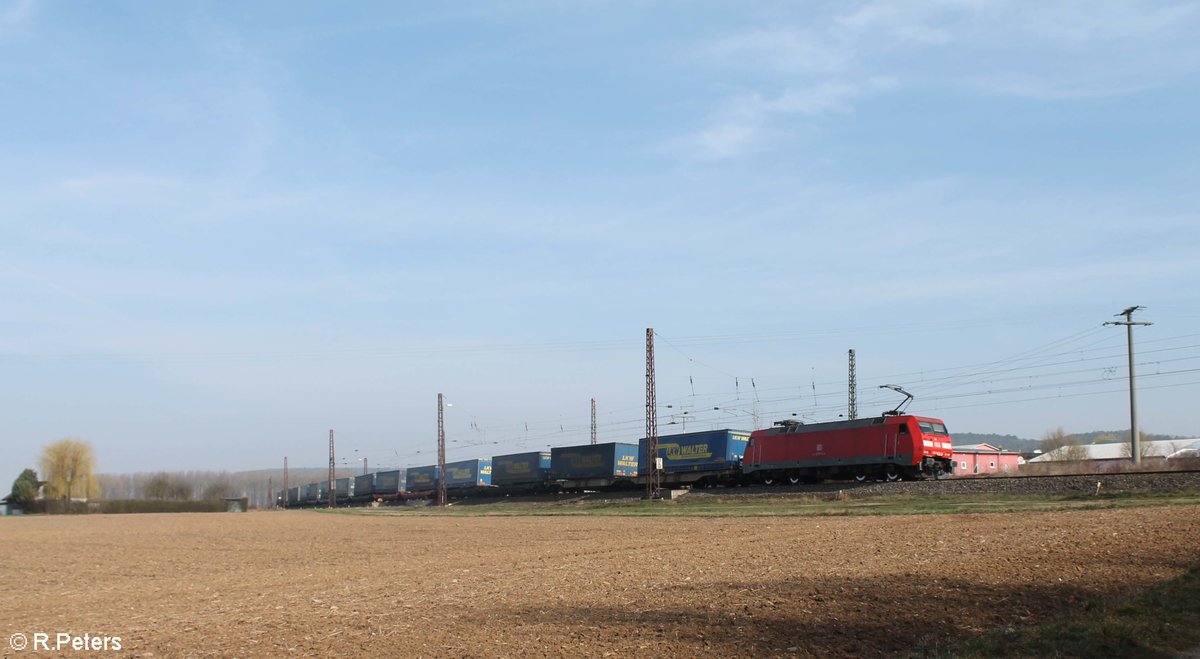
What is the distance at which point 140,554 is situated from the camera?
1223 inches

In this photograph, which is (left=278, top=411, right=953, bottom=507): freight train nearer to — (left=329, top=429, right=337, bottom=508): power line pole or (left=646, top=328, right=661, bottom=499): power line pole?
(left=646, top=328, right=661, bottom=499): power line pole

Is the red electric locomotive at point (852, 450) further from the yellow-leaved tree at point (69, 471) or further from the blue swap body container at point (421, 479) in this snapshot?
the yellow-leaved tree at point (69, 471)

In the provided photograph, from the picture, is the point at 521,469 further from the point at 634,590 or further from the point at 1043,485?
the point at 634,590

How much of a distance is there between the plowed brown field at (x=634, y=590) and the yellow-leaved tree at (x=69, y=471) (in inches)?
3934

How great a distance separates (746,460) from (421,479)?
1812 inches

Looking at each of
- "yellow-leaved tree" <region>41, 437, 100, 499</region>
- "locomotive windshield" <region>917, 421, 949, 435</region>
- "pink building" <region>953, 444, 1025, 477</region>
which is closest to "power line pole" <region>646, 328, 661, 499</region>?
"locomotive windshield" <region>917, 421, 949, 435</region>

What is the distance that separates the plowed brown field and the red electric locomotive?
17.6 meters

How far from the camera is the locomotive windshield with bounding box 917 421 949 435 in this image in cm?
4684

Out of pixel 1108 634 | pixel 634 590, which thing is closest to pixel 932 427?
pixel 634 590

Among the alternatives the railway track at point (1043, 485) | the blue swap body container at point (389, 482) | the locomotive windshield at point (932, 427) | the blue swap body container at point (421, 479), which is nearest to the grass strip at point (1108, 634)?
the railway track at point (1043, 485)

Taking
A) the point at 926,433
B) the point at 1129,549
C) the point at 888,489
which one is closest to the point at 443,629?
the point at 1129,549

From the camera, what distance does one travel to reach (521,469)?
74.8m

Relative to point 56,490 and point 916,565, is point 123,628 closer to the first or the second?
point 916,565

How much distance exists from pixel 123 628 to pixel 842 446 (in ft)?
133
